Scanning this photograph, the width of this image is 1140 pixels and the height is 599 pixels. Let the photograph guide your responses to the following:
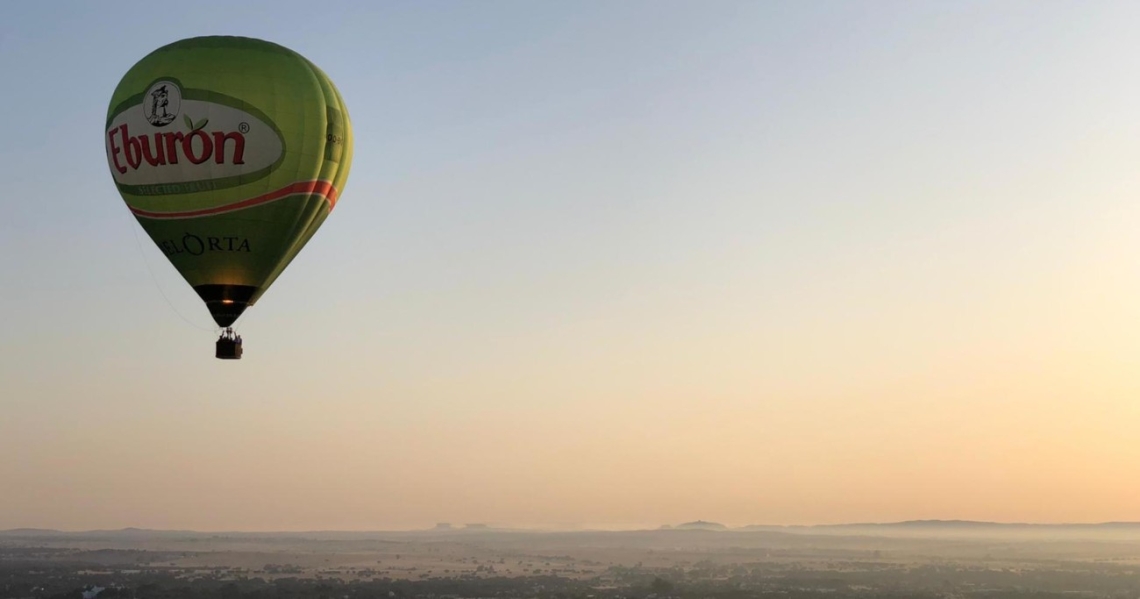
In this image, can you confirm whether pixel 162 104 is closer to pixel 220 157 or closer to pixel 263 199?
pixel 220 157

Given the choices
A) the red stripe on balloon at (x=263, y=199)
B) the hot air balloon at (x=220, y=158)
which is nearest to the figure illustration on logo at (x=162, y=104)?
the hot air balloon at (x=220, y=158)

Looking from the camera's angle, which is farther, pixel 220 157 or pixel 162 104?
pixel 162 104

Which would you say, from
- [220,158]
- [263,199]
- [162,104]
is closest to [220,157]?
[220,158]

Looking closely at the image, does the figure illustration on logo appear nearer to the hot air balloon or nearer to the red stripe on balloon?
the hot air balloon

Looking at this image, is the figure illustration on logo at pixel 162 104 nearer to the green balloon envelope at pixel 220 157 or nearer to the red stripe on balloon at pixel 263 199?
the green balloon envelope at pixel 220 157

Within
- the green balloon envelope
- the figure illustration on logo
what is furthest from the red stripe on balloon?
the figure illustration on logo

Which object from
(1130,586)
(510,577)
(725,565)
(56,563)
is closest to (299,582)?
(510,577)
